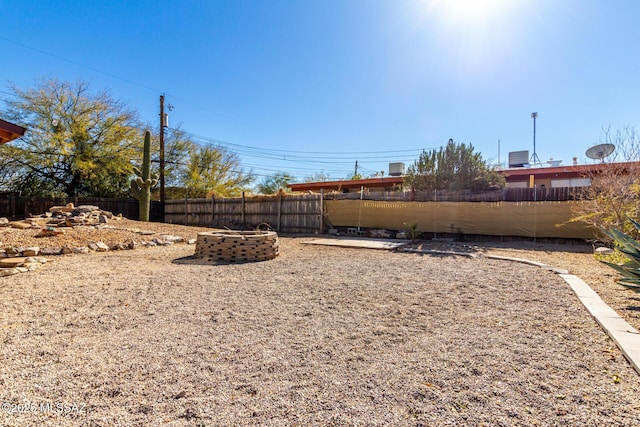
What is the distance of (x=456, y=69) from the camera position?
8.88m

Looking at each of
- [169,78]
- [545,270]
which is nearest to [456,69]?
[545,270]

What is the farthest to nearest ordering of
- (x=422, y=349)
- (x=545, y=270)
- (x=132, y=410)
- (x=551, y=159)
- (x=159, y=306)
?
(x=551, y=159) → (x=545, y=270) → (x=159, y=306) → (x=422, y=349) → (x=132, y=410)

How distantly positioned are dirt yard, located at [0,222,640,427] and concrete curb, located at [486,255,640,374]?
0.25 feet

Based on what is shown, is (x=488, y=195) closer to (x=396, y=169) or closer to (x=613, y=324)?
(x=613, y=324)

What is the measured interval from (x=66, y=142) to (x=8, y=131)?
13069mm

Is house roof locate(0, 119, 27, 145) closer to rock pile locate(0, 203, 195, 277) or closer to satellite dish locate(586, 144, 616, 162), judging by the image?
rock pile locate(0, 203, 195, 277)

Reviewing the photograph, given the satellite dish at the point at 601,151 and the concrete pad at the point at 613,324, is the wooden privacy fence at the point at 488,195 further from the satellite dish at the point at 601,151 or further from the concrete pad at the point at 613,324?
the concrete pad at the point at 613,324

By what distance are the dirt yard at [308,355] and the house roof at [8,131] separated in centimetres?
326

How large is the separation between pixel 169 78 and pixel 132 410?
16.9 m

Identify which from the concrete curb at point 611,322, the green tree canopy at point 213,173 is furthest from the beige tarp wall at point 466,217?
the green tree canopy at point 213,173

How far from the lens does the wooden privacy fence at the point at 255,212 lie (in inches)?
491

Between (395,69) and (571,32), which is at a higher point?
(395,69)

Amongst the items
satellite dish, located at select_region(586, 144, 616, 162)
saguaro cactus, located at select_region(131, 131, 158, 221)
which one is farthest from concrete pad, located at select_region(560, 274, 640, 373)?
saguaro cactus, located at select_region(131, 131, 158, 221)

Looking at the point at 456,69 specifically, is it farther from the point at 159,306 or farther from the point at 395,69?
the point at 159,306
